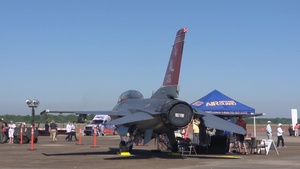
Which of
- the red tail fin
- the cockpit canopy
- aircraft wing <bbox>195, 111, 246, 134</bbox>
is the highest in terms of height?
the red tail fin

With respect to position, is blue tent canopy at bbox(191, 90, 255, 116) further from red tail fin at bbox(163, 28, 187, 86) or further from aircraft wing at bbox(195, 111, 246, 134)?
aircraft wing at bbox(195, 111, 246, 134)

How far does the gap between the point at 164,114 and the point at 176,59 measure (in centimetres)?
319

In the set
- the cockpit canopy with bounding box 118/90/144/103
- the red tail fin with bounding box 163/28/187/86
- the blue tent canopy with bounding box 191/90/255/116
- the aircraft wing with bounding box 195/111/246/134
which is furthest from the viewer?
the blue tent canopy with bounding box 191/90/255/116

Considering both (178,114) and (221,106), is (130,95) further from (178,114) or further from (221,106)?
(178,114)

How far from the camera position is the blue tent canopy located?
→ 24359mm

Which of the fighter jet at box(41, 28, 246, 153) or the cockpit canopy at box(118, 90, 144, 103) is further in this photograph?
the cockpit canopy at box(118, 90, 144, 103)

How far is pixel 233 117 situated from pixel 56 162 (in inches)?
482

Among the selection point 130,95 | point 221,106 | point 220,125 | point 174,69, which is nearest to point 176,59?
point 174,69

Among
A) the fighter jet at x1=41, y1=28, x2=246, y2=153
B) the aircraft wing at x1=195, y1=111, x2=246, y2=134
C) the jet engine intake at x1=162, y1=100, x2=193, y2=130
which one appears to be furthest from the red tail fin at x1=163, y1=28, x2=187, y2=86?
the jet engine intake at x1=162, y1=100, x2=193, y2=130

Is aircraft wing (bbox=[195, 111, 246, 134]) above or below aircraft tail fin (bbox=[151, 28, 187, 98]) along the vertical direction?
below

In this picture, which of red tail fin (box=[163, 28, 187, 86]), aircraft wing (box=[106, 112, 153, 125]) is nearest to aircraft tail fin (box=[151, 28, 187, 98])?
red tail fin (box=[163, 28, 187, 86])

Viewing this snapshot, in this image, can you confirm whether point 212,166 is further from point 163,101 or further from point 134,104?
point 134,104

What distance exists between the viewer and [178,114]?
1798 centimetres

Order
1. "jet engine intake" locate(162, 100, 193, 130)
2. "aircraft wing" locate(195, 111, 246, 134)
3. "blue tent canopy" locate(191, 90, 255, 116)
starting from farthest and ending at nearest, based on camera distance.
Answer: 1. "blue tent canopy" locate(191, 90, 255, 116)
2. "aircraft wing" locate(195, 111, 246, 134)
3. "jet engine intake" locate(162, 100, 193, 130)
